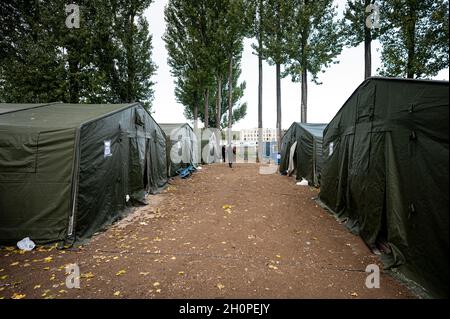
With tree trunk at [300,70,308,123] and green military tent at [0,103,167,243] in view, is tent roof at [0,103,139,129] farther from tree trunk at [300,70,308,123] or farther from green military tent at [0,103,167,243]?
tree trunk at [300,70,308,123]

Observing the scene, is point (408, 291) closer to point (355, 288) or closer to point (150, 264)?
point (355, 288)

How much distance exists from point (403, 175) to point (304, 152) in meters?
7.42

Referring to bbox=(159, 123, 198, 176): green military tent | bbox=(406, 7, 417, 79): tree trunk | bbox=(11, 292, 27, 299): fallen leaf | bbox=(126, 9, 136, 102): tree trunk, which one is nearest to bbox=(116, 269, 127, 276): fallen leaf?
bbox=(11, 292, 27, 299): fallen leaf

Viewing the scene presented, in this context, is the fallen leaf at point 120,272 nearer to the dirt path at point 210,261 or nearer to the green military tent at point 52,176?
the dirt path at point 210,261

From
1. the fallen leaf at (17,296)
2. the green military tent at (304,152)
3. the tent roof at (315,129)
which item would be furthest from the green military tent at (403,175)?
the fallen leaf at (17,296)

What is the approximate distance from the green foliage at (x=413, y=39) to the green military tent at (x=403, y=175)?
875 cm

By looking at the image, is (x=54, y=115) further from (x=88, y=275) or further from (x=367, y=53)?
(x=367, y=53)

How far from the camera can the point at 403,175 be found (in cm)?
330

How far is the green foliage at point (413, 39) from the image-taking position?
10.3 m

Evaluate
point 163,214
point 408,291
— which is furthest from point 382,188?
point 163,214

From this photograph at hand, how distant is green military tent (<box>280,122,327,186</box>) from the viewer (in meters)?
9.56

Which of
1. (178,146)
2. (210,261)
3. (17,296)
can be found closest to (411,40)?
(178,146)

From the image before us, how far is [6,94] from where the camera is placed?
13.5m

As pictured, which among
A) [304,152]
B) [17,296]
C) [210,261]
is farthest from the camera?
[304,152]
